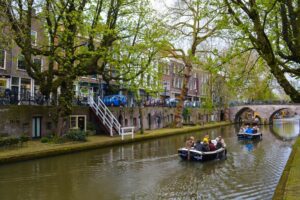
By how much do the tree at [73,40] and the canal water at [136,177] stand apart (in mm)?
5423

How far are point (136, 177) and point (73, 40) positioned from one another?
35.8 feet

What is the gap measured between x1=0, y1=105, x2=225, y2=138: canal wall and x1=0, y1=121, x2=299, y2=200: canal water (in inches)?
210

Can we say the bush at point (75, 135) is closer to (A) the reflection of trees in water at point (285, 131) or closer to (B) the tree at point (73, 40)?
(B) the tree at point (73, 40)

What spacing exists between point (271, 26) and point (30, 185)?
1110 cm

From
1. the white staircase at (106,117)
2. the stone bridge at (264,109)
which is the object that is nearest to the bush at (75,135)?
the white staircase at (106,117)

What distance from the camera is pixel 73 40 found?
2180 centimetres

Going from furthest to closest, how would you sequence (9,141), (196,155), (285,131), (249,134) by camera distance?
(285,131)
(249,134)
(196,155)
(9,141)

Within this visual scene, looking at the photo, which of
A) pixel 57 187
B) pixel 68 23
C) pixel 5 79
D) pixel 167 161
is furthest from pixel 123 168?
pixel 5 79

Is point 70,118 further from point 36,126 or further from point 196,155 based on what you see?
point 196,155

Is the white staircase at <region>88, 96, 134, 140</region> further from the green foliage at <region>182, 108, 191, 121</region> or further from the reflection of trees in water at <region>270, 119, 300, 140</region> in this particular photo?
the green foliage at <region>182, 108, 191, 121</region>

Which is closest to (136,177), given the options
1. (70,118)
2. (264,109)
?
(70,118)

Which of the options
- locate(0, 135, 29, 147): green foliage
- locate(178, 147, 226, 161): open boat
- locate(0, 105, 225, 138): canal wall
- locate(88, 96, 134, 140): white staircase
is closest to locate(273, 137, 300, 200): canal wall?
locate(178, 147, 226, 161): open boat

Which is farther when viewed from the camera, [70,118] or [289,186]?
[70,118]

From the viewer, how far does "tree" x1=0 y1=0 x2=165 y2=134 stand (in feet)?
67.0
